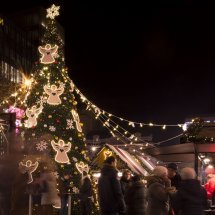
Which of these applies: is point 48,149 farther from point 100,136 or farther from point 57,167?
point 100,136

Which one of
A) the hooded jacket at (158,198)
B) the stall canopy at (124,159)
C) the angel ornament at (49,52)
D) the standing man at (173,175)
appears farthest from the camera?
the stall canopy at (124,159)

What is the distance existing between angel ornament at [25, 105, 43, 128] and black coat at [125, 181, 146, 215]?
22.1ft

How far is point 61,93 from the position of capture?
54.1ft

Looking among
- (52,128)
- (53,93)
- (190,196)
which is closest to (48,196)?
(52,128)

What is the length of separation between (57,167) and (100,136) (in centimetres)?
5522

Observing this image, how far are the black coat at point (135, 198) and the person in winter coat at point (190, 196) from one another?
94.9 inches

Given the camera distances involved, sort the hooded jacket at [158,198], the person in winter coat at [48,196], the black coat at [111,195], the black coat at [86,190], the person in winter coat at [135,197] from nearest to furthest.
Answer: the hooded jacket at [158,198], the black coat at [111,195], the person in winter coat at [135,197], the person in winter coat at [48,196], the black coat at [86,190]

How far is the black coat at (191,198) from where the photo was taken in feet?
25.1

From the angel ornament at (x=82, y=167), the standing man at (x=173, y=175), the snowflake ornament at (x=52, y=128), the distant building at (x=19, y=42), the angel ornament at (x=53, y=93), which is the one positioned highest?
the distant building at (x=19, y=42)

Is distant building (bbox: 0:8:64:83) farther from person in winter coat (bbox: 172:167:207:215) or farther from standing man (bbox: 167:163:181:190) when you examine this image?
person in winter coat (bbox: 172:167:207:215)

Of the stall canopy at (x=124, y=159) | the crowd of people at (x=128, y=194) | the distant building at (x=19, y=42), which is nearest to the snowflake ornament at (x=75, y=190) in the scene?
the crowd of people at (x=128, y=194)

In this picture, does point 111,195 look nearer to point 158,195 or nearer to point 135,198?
point 158,195

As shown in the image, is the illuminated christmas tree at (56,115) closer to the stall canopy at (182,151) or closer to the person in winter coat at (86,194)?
the person in winter coat at (86,194)

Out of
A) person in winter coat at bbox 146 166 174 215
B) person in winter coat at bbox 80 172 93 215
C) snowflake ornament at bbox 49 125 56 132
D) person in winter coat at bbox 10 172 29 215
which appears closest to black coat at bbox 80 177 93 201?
person in winter coat at bbox 80 172 93 215
